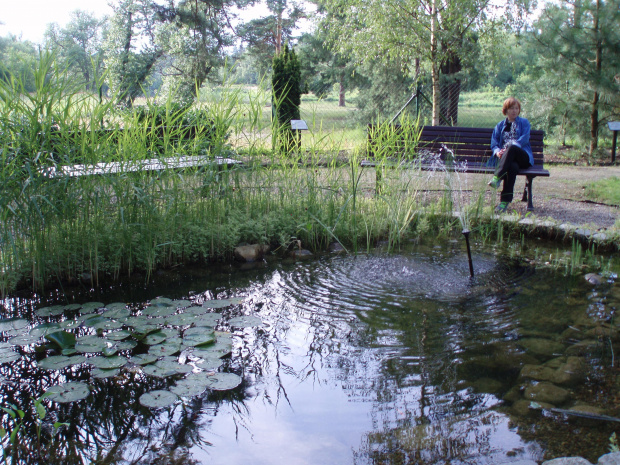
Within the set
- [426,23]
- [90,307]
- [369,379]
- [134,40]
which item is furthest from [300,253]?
[134,40]

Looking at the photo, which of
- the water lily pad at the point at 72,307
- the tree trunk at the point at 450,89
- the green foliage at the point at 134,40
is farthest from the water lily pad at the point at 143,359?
the green foliage at the point at 134,40

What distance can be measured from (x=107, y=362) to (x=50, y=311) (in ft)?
2.71

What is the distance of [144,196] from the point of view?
3.26 m

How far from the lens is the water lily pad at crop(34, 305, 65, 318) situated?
284cm

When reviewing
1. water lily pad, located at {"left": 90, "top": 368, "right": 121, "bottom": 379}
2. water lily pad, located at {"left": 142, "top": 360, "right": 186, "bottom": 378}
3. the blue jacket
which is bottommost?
water lily pad, located at {"left": 90, "top": 368, "right": 121, "bottom": 379}

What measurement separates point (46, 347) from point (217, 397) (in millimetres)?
1003

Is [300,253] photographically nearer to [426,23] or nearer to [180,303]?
[180,303]

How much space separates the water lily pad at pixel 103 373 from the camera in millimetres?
2219

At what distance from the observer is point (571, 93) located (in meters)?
9.62

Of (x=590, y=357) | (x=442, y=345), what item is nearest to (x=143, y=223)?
(x=442, y=345)

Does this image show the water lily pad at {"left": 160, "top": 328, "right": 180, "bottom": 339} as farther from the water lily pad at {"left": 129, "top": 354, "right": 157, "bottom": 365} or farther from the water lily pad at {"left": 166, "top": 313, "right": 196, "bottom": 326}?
the water lily pad at {"left": 129, "top": 354, "right": 157, "bottom": 365}

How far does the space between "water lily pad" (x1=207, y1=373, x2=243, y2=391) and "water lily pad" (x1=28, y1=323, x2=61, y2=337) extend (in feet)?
3.12

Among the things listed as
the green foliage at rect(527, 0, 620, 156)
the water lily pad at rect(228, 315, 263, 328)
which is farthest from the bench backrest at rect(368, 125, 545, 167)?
the green foliage at rect(527, 0, 620, 156)

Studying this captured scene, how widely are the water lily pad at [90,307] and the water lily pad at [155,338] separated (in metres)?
0.56
